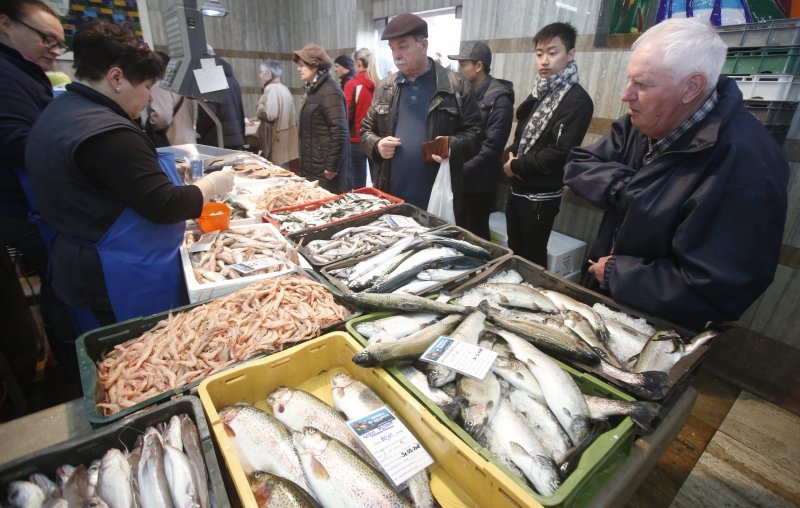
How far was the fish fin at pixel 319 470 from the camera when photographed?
3.85 ft

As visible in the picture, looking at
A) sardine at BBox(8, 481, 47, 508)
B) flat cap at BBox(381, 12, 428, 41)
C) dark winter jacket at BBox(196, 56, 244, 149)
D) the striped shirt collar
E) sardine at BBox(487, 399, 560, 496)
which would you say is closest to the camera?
sardine at BBox(8, 481, 47, 508)

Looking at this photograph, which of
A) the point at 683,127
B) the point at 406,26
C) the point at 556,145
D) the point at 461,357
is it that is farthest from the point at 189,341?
the point at 556,145

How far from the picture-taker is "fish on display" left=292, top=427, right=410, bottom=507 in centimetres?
114

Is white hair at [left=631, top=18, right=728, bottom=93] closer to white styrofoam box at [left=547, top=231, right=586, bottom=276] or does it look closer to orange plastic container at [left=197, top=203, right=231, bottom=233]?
white styrofoam box at [left=547, top=231, right=586, bottom=276]

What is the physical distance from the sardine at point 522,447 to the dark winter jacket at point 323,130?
4.24 m

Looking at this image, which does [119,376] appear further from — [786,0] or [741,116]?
[786,0]

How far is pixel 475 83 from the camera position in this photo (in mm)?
4480

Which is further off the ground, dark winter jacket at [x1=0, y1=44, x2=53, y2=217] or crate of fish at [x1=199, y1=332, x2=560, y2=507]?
dark winter jacket at [x1=0, y1=44, x2=53, y2=217]

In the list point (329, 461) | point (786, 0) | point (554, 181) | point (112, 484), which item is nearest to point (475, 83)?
point (554, 181)

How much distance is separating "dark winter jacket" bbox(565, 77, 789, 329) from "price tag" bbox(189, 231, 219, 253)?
7.82 feet

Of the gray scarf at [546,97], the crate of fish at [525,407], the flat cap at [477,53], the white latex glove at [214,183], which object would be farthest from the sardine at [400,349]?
the flat cap at [477,53]

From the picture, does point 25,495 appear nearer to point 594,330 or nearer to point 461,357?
point 461,357

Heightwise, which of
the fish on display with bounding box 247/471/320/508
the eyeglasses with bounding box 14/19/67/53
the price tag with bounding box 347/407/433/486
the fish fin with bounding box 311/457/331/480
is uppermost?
the eyeglasses with bounding box 14/19/67/53

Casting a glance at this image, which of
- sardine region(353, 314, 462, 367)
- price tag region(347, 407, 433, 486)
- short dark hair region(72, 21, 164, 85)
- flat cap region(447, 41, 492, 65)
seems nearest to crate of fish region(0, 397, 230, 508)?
price tag region(347, 407, 433, 486)
